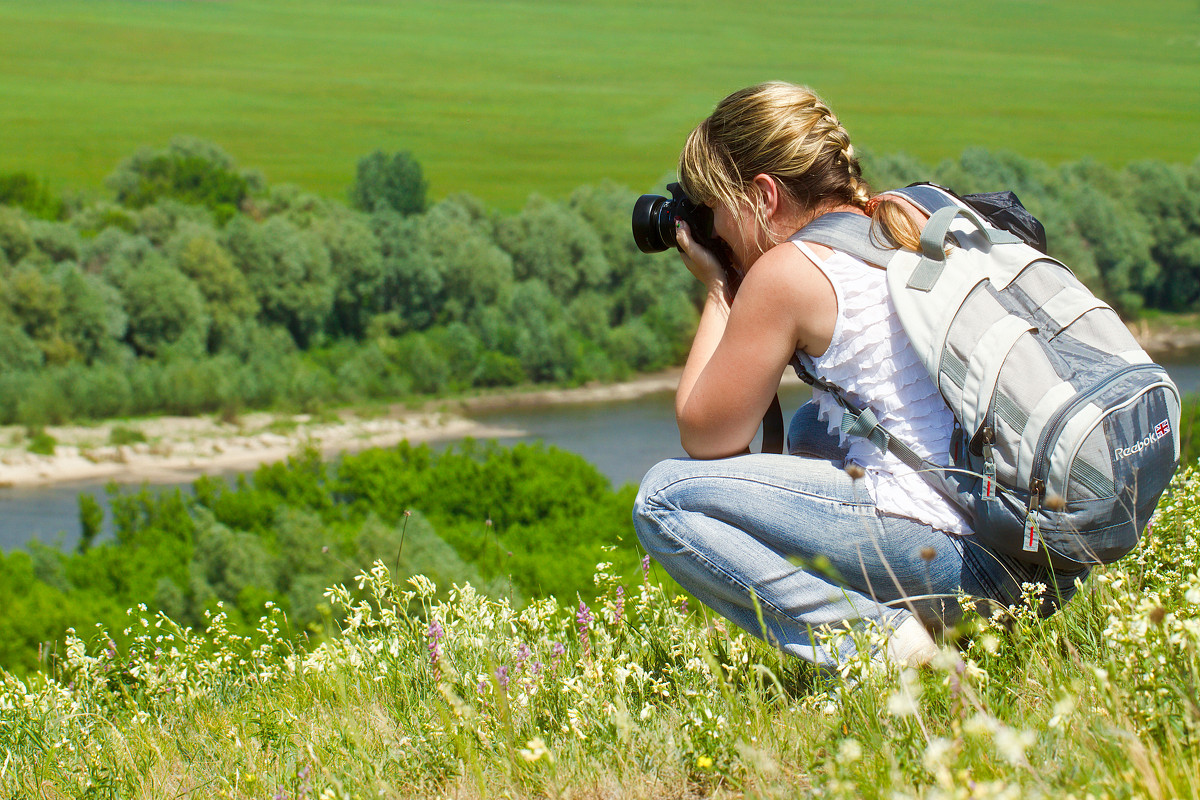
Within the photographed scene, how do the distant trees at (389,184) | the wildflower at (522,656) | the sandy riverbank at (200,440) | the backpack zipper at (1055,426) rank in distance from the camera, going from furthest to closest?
the distant trees at (389,184) < the sandy riverbank at (200,440) < the wildflower at (522,656) < the backpack zipper at (1055,426)

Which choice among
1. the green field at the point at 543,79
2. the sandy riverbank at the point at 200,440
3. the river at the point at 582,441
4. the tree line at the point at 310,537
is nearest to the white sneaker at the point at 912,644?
the tree line at the point at 310,537

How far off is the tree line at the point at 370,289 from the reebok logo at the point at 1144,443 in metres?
36.2

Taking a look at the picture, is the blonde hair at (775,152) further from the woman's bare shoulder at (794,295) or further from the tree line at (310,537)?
the tree line at (310,537)

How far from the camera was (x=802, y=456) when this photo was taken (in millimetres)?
1882

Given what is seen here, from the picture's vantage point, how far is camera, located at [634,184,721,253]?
210cm

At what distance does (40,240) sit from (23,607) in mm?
28348

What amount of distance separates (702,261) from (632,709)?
2.82 feet

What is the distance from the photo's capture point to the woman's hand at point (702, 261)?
6.68 ft

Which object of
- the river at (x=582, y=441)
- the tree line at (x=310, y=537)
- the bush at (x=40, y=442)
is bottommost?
the bush at (x=40, y=442)

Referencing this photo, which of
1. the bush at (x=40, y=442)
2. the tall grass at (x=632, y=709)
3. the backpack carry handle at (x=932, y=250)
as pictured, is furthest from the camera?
the bush at (x=40, y=442)

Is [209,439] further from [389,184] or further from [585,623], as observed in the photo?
[585,623]

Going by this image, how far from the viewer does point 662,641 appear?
205 cm

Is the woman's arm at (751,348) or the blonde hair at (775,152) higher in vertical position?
the blonde hair at (775,152)

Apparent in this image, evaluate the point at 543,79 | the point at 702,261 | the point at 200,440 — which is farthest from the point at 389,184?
the point at 702,261
